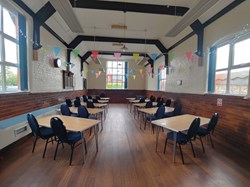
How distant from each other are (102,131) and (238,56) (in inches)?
159

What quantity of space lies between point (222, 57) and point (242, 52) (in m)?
0.60

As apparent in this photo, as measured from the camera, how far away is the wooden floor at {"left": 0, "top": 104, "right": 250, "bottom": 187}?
6.66ft

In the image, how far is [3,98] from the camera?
2.78 m

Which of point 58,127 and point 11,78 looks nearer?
point 58,127

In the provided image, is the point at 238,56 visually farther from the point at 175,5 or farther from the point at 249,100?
the point at 175,5

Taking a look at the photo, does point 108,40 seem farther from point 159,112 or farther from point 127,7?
point 159,112

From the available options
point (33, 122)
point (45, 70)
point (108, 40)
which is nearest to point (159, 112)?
point (33, 122)

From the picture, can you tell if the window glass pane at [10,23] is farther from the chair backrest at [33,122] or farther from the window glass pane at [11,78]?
the chair backrest at [33,122]

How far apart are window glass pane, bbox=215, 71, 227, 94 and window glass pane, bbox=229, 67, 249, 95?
8.7 inches

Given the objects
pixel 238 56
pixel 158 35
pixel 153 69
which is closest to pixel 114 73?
pixel 153 69

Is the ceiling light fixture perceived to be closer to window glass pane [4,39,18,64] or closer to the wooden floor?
the wooden floor

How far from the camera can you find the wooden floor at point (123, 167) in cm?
203

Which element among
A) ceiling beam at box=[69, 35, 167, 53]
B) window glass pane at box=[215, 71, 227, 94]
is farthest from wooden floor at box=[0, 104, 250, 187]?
ceiling beam at box=[69, 35, 167, 53]

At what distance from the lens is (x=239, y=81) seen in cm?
327
